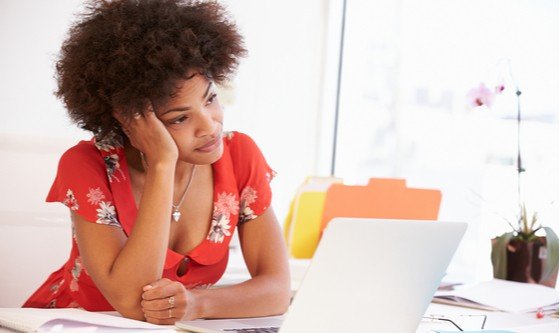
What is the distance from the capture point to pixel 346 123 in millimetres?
4750

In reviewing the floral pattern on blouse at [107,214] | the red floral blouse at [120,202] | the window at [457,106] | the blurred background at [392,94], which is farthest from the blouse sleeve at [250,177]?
the window at [457,106]

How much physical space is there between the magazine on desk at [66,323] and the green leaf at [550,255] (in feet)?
4.20

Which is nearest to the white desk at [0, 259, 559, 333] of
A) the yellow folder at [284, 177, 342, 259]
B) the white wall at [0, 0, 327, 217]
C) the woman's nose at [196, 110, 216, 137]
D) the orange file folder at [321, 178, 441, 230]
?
the woman's nose at [196, 110, 216, 137]

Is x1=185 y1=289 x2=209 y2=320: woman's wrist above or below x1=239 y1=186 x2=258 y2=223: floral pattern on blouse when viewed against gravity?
below

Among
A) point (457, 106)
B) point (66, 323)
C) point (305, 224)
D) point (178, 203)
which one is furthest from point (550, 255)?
point (457, 106)

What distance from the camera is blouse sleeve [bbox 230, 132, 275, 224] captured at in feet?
6.20

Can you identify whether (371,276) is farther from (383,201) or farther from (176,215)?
(383,201)

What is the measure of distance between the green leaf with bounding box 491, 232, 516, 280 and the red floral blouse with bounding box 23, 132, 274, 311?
0.74m

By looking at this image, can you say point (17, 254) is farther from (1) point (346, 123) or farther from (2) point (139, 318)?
(1) point (346, 123)

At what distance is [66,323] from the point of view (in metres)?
1.28

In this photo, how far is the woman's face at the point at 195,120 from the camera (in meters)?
1.70

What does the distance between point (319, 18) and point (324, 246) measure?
3.60 m

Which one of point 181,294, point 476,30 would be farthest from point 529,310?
point 476,30

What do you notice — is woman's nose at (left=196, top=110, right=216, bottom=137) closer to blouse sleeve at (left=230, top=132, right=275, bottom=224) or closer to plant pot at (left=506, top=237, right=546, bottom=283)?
blouse sleeve at (left=230, top=132, right=275, bottom=224)
